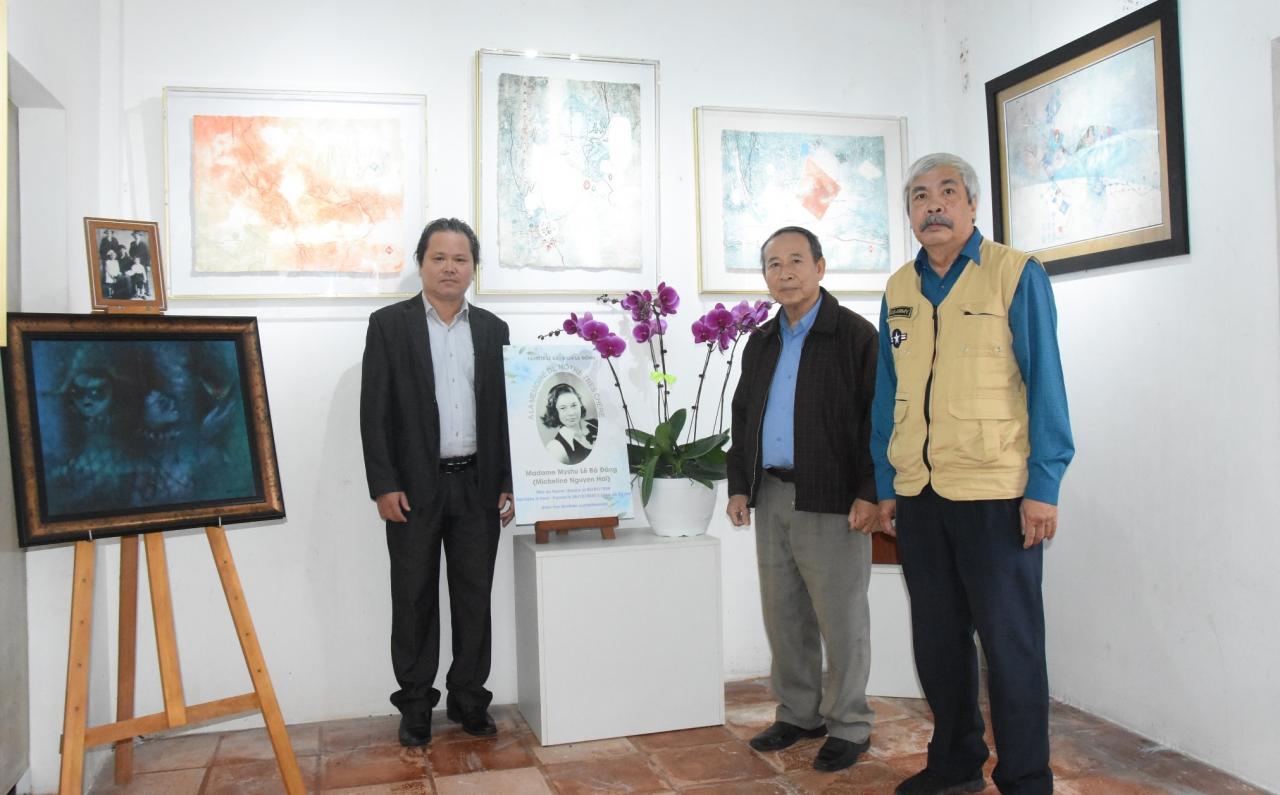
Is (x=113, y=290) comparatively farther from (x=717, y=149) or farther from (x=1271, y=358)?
(x=1271, y=358)

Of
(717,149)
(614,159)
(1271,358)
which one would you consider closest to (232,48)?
(614,159)

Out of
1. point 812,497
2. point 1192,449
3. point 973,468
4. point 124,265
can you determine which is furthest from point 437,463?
point 1192,449

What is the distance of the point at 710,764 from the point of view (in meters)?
2.72

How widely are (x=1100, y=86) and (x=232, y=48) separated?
9.58 feet

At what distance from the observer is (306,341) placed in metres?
3.22

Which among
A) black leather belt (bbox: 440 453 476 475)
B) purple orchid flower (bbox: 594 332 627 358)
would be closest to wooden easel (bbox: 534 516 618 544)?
black leather belt (bbox: 440 453 476 475)

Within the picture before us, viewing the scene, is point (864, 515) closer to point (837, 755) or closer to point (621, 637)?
point (837, 755)

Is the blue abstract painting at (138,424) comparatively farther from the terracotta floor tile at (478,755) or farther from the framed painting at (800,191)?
the framed painting at (800,191)

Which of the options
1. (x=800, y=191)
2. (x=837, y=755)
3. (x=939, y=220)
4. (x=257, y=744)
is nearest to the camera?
(x=939, y=220)

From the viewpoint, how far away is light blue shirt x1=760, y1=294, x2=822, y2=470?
2742 mm

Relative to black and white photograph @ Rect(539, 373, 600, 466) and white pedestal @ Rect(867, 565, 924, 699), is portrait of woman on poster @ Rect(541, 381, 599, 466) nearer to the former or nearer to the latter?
black and white photograph @ Rect(539, 373, 600, 466)

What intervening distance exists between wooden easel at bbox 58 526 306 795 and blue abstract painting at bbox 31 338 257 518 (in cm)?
12

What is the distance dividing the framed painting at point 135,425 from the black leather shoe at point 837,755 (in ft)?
5.53

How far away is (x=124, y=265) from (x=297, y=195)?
778mm
